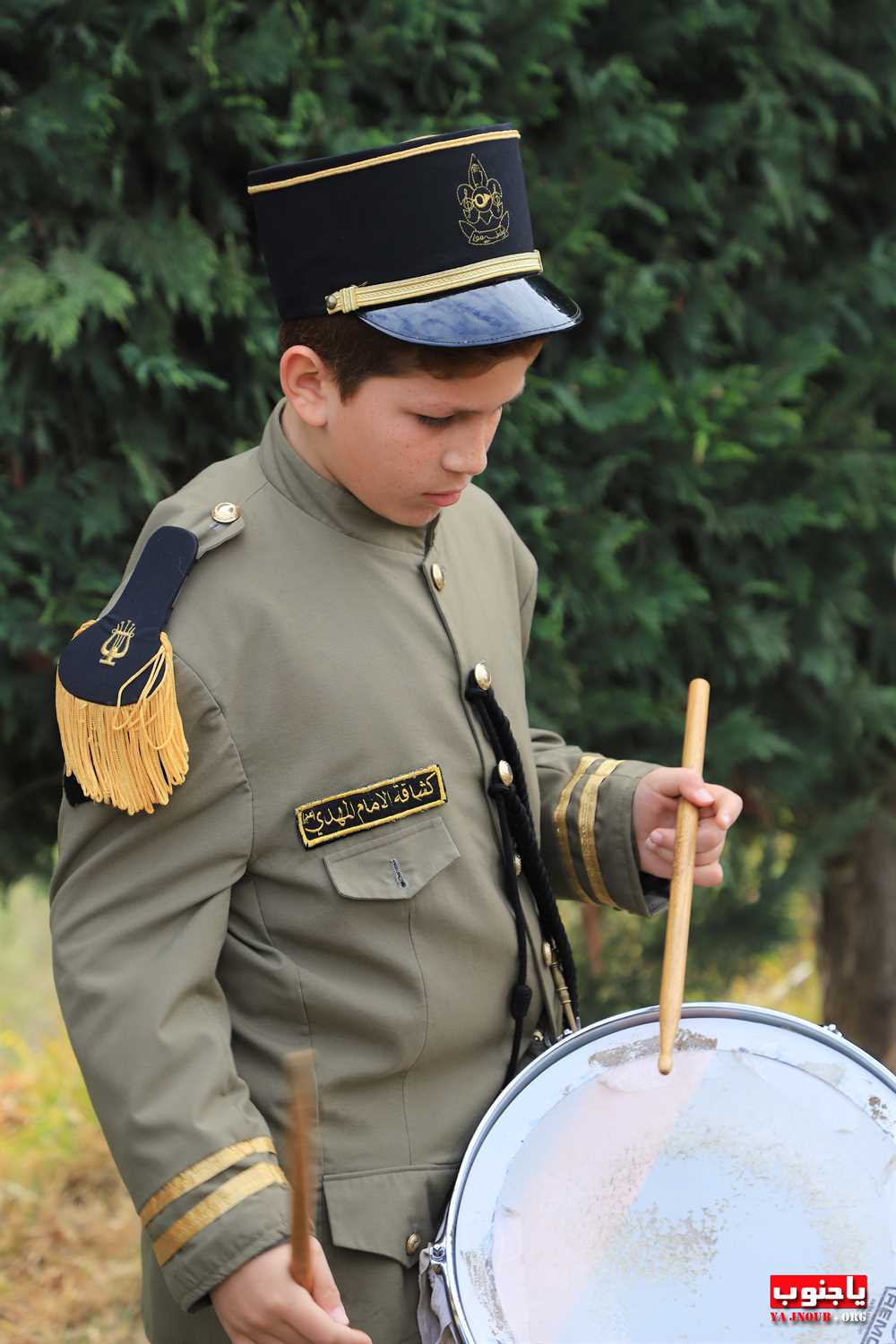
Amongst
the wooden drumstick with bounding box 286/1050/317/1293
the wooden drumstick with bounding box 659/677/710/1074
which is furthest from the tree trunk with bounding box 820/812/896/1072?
the wooden drumstick with bounding box 286/1050/317/1293

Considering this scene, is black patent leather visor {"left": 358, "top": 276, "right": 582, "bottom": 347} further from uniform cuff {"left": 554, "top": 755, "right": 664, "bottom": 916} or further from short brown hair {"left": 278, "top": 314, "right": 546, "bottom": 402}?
uniform cuff {"left": 554, "top": 755, "right": 664, "bottom": 916}

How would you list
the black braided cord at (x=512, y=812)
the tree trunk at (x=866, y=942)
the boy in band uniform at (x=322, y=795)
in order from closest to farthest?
the boy in band uniform at (x=322, y=795), the black braided cord at (x=512, y=812), the tree trunk at (x=866, y=942)

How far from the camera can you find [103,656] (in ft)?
5.10

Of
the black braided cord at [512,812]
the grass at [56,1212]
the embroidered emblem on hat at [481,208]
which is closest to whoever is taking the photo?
the embroidered emblem on hat at [481,208]

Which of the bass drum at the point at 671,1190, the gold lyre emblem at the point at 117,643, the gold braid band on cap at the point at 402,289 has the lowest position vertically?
the bass drum at the point at 671,1190

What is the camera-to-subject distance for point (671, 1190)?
166cm

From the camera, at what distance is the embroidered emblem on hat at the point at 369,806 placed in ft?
5.28

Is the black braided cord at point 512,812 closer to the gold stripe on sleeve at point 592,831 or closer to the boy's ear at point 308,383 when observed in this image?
the gold stripe on sleeve at point 592,831

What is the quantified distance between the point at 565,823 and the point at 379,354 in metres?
0.73

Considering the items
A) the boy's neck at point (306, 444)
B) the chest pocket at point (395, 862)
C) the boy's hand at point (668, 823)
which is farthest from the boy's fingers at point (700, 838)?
the boy's neck at point (306, 444)

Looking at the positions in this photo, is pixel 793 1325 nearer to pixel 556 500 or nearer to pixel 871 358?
pixel 556 500

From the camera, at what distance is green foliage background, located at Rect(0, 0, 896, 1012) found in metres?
2.42

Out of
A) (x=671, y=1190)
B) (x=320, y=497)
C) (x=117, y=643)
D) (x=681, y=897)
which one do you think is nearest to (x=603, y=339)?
(x=320, y=497)

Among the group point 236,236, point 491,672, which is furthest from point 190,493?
point 236,236
